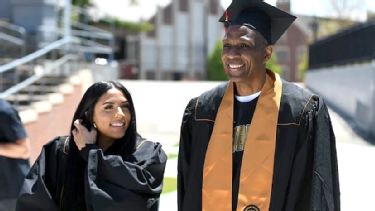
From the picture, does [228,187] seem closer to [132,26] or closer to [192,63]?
[132,26]

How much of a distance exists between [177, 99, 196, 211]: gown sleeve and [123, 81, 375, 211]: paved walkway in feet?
8.96

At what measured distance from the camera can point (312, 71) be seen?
20094 millimetres

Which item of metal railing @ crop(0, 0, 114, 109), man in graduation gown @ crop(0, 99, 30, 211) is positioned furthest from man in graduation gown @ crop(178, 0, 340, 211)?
metal railing @ crop(0, 0, 114, 109)

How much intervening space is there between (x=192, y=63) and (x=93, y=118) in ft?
141

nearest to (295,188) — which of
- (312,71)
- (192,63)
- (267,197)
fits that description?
(267,197)

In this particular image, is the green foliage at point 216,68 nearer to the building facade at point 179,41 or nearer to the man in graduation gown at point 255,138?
the building facade at point 179,41

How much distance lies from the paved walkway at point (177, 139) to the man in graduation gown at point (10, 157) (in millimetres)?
1895

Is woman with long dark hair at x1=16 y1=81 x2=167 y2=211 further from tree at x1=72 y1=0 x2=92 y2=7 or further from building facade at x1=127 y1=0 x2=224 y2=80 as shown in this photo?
building facade at x1=127 y1=0 x2=224 y2=80

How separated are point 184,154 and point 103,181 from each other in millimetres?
427

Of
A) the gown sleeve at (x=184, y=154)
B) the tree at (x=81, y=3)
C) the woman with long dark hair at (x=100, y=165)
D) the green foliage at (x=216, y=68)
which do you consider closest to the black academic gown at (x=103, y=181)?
the woman with long dark hair at (x=100, y=165)

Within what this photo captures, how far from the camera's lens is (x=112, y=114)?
3.14 metres

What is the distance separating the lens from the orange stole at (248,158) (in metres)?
2.91

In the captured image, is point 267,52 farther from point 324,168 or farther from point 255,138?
→ point 324,168

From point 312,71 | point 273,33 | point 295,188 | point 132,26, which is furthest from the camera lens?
point 132,26
